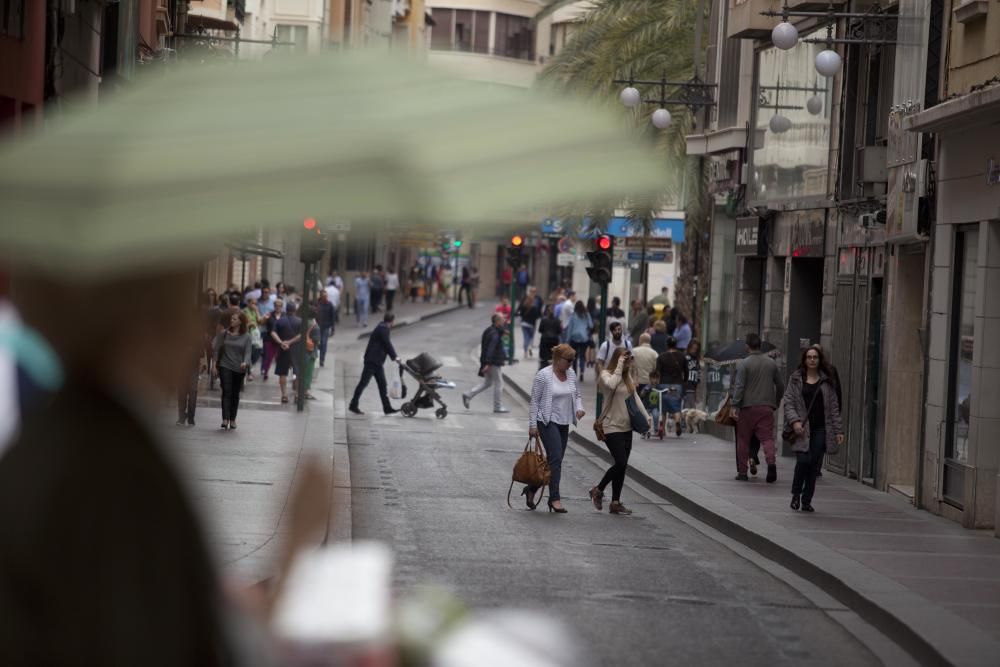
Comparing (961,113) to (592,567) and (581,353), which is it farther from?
(581,353)

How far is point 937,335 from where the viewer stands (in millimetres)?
19391

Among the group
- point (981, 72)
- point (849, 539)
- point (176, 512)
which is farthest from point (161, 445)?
point (981, 72)

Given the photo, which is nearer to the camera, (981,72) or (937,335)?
(981,72)

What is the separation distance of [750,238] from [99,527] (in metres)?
26.6

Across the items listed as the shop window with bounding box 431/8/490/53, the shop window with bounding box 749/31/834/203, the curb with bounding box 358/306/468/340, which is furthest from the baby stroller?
the shop window with bounding box 431/8/490/53

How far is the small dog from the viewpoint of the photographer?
94.0 ft

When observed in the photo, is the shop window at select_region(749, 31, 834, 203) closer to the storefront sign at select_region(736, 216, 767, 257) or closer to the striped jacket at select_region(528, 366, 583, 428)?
the storefront sign at select_region(736, 216, 767, 257)

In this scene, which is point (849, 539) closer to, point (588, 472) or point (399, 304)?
point (588, 472)

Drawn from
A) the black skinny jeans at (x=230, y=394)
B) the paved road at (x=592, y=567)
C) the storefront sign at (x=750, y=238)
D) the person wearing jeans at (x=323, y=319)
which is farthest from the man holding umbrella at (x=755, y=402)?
the person wearing jeans at (x=323, y=319)

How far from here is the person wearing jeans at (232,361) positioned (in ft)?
79.1

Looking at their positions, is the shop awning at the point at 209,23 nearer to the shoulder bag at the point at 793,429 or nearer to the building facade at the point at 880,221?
the building facade at the point at 880,221

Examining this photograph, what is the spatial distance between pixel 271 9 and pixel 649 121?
38.8 m

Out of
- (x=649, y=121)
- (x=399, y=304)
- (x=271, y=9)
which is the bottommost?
(x=399, y=304)

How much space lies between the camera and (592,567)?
1405 cm
